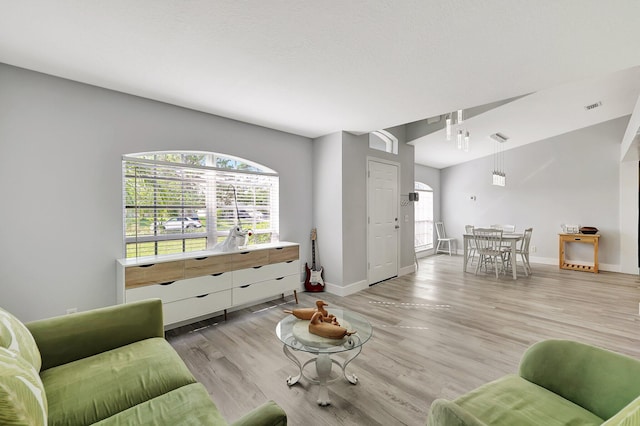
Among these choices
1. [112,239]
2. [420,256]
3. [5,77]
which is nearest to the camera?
[5,77]

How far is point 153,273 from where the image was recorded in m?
2.62

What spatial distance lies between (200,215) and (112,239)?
2.95ft

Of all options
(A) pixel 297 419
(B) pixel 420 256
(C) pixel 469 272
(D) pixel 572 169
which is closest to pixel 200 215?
(A) pixel 297 419

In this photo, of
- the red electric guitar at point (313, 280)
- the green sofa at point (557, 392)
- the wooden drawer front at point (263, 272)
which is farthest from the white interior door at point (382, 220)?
the green sofa at point (557, 392)

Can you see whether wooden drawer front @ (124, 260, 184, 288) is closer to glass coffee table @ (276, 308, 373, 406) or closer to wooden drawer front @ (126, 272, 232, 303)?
wooden drawer front @ (126, 272, 232, 303)

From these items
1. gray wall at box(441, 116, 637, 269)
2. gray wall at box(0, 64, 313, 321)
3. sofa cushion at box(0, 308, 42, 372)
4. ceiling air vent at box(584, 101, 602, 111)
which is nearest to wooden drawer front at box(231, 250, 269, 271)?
gray wall at box(0, 64, 313, 321)

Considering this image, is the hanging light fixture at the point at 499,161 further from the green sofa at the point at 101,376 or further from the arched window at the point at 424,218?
→ the green sofa at the point at 101,376

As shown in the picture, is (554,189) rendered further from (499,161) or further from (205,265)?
(205,265)

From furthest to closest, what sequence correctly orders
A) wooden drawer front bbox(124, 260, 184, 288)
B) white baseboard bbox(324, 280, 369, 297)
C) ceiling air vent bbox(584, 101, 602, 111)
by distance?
ceiling air vent bbox(584, 101, 602, 111) < white baseboard bbox(324, 280, 369, 297) < wooden drawer front bbox(124, 260, 184, 288)

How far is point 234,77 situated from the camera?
8.06ft

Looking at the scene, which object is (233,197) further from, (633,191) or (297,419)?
(633,191)

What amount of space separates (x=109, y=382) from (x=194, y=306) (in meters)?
1.55

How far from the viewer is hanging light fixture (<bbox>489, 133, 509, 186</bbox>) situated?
5.77 m

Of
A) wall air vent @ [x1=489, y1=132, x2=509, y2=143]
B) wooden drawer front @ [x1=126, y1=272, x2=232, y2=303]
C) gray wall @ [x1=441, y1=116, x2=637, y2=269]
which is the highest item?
wall air vent @ [x1=489, y1=132, x2=509, y2=143]
